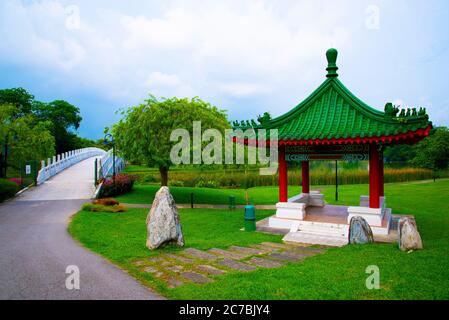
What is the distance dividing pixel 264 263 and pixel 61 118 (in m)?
64.1

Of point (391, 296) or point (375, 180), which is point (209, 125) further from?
point (391, 296)

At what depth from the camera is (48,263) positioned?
7977 mm

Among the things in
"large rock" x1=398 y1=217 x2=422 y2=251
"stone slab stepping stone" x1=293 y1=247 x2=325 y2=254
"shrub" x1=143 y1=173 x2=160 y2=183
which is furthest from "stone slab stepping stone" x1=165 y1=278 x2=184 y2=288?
"shrub" x1=143 y1=173 x2=160 y2=183

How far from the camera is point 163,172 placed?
2012 centimetres

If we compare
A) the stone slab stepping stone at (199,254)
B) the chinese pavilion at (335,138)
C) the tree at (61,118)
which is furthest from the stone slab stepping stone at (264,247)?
the tree at (61,118)

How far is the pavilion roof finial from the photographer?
12383mm

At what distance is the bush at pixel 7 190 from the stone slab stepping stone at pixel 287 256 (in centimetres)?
1715

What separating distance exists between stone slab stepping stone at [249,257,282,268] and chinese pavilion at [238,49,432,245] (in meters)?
2.70

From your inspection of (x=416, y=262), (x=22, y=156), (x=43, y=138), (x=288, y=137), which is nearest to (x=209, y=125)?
(x=288, y=137)

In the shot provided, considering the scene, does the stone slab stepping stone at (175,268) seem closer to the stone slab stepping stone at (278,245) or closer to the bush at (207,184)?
the stone slab stepping stone at (278,245)

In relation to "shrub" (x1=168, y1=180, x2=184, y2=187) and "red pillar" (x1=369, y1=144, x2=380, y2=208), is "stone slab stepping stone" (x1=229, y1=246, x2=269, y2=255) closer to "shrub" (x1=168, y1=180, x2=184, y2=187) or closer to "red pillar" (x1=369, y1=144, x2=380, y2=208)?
"red pillar" (x1=369, y1=144, x2=380, y2=208)

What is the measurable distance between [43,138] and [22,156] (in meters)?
5.14

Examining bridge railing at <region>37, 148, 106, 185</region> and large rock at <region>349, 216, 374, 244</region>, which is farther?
bridge railing at <region>37, 148, 106, 185</region>

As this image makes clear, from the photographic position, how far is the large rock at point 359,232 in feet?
30.5
